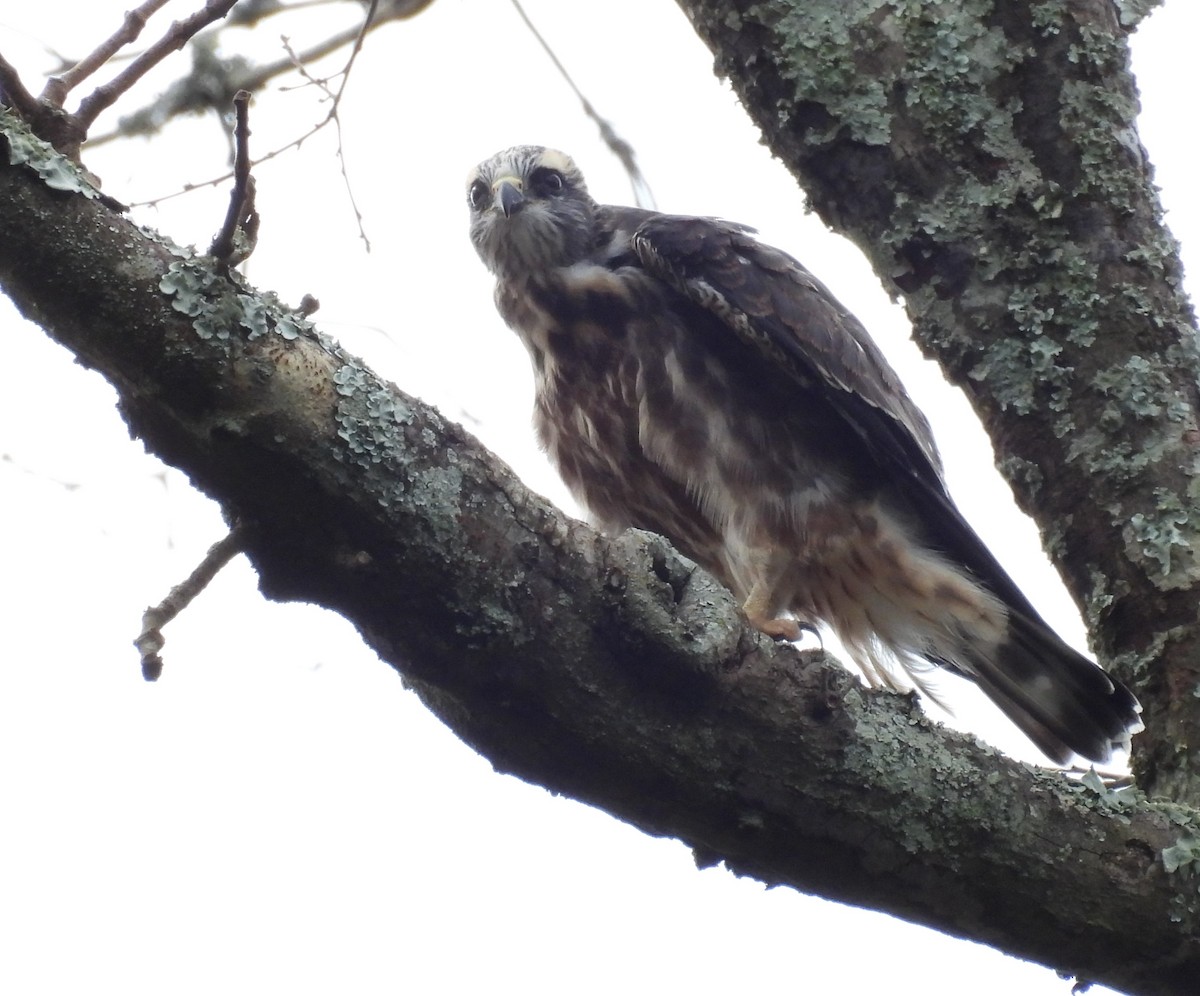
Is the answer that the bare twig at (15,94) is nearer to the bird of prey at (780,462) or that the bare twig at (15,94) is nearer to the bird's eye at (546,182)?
the bird of prey at (780,462)

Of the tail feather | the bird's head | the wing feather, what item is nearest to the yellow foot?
the wing feather

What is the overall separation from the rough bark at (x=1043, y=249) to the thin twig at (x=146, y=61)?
59.4 inches

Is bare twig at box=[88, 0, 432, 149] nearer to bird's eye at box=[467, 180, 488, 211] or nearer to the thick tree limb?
Answer: bird's eye at box=[467, 180, 488, 211]

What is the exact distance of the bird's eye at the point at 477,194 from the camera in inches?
175

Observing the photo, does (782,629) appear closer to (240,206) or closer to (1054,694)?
(1054,694)

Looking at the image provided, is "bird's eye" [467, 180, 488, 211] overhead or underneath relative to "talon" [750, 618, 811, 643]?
overhead

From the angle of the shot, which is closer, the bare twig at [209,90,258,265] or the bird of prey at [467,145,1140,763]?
the bare twig at [209,90,258,265]

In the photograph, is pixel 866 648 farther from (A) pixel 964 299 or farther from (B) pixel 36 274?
(B) pixel 36 274

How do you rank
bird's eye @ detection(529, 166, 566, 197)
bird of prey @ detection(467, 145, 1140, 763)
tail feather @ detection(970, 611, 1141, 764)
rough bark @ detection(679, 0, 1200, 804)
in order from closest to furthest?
rough bark @ detection(679, 0, 1200, 804) < tail feather @ detection(970, 611, 1141, 764) < bird of prey @ detection(467, 145, 1140, 763) < bird's eye @ detection(529, 166, 566, 197)

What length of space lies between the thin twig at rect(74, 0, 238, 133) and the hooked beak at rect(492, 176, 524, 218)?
2.15 metres

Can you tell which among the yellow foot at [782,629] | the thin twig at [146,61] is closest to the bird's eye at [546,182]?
the yellow foot at [782,629]

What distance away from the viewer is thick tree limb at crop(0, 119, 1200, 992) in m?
1.78

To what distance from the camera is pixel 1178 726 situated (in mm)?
2668

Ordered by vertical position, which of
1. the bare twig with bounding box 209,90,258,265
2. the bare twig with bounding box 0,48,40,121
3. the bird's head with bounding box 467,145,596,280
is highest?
the bird's head with bounding box 467,145,596,280
